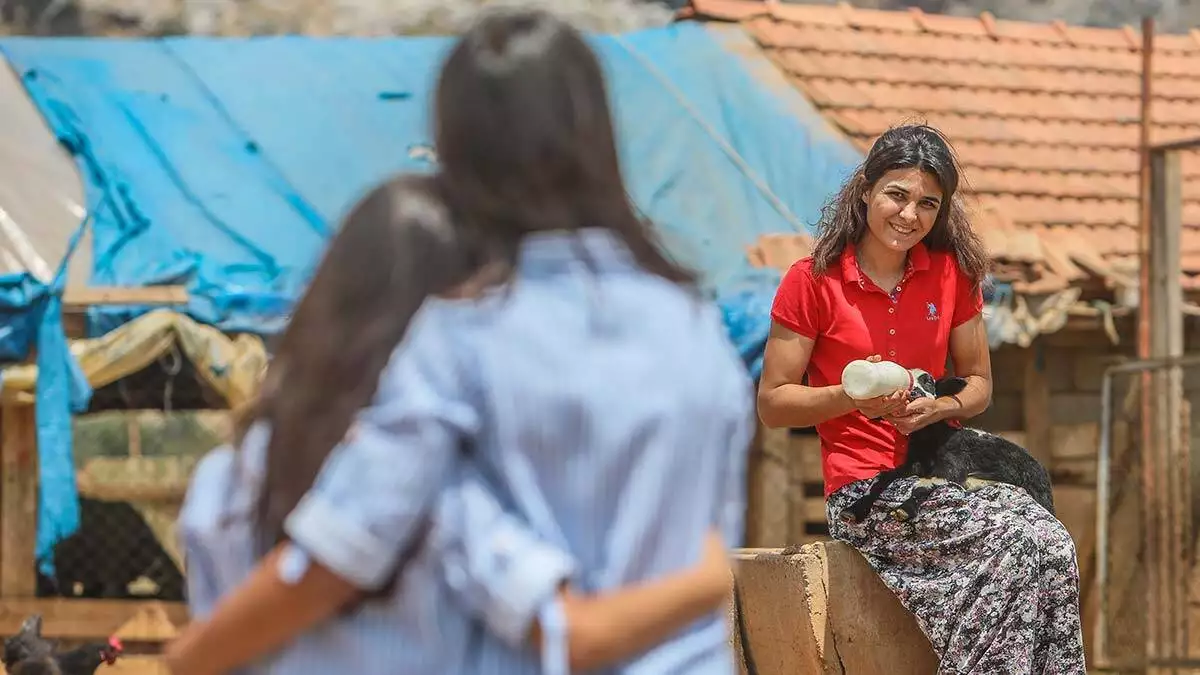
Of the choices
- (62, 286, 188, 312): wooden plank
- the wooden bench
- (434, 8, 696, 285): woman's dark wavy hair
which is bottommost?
the wooden bench

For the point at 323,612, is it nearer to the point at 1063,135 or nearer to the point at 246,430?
the point at 246,430

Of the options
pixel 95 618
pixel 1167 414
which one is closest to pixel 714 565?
pixel 1167 414

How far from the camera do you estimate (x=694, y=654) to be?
180 centimetres

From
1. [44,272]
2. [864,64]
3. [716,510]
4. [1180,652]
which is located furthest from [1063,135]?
[716,510]

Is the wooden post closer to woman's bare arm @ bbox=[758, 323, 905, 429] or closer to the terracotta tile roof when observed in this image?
the terracotta tile roof

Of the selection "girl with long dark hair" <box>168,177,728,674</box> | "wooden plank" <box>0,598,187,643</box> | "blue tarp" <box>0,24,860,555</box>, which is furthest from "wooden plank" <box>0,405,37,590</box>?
"girl with long dark hair" <box>168,177,728,674</box>

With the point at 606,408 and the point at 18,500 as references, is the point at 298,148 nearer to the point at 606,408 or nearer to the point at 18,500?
the point at 18,500

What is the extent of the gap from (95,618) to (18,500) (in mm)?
758

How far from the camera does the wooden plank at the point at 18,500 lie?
9.02 meters

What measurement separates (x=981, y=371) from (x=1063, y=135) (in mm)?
7149

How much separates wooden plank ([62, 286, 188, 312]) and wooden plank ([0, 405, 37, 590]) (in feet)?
2.52

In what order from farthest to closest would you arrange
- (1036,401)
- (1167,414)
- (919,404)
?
(1036,401) < (1167,414) < (919,404)

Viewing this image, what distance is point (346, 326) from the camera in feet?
5.60

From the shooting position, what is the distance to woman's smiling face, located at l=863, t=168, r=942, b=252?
4.07m
